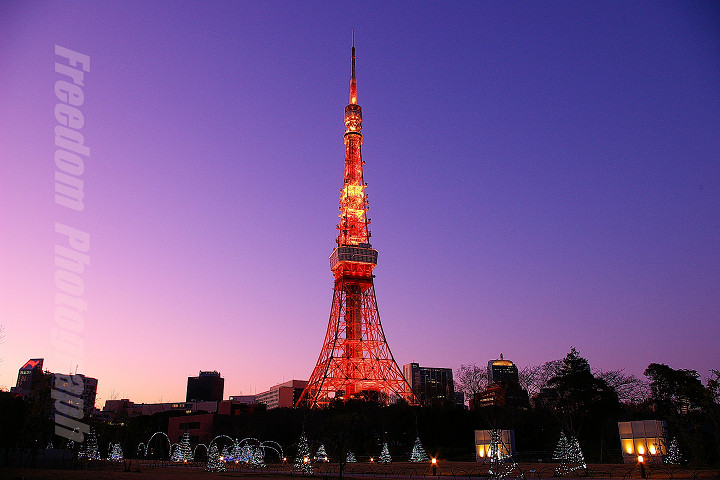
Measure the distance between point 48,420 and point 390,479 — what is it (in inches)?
759

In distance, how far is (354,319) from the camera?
71000 millimetres

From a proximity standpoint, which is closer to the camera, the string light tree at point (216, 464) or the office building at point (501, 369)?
the string light tree at point (216, 464)

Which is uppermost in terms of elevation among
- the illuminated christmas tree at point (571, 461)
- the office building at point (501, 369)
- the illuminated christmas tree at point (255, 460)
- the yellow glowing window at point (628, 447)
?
the office building at point (501, 369)

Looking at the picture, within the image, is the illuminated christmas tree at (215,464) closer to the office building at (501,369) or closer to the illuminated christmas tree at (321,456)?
the illuminated christmas tree at (321,456)

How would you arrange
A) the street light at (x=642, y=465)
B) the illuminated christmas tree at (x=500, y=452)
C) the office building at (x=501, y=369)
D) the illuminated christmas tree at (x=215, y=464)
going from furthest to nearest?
the office building at (x=501, y=369), the illuminated christmas tree at (x=215, y=464), the illuminated christmas tree at (x=500, y=452), the street light at (x=642, y=465)

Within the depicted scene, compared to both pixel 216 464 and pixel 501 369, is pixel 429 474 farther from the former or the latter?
pixel 501 369

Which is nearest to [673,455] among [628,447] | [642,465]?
[628,447]

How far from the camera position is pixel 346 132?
3056 inches

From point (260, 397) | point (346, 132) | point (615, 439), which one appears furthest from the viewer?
point (260, 397)

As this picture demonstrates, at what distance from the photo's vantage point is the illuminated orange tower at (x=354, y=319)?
66.0 metres

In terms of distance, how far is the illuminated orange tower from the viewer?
2598 inches

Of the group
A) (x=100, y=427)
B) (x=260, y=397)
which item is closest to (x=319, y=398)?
(x=100, y=427)

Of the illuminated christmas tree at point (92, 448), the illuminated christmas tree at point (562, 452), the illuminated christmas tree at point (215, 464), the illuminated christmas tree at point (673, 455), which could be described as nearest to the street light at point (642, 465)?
the illuminated christmas tree at point (673, 455)

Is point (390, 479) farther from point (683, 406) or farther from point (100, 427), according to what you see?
point (100, 427)
